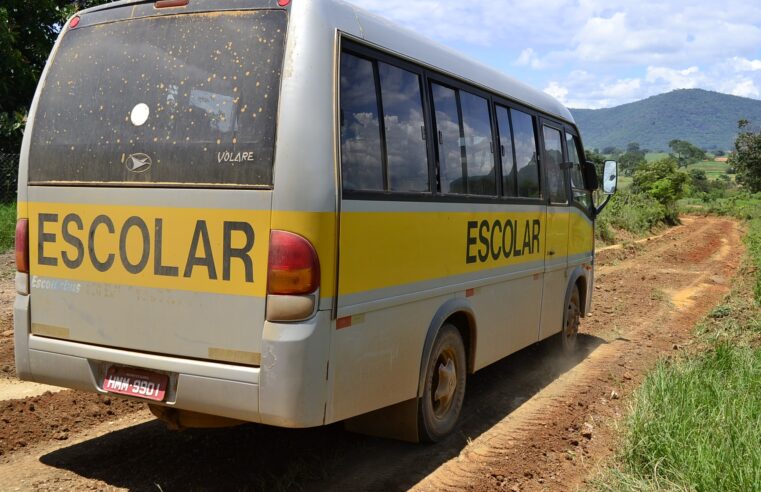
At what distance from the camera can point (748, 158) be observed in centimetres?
5975

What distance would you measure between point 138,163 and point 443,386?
2.72m

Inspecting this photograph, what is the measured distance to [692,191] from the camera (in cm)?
8025

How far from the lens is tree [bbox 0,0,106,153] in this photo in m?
16.1

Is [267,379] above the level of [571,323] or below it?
above

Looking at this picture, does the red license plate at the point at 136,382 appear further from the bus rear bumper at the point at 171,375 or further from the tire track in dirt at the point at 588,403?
the tire track in dirt at the point at 588,403

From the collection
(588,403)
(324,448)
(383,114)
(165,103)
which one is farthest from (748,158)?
(165,103)

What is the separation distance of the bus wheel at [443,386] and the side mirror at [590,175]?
4063mm

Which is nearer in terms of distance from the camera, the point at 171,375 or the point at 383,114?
the point at 171,375

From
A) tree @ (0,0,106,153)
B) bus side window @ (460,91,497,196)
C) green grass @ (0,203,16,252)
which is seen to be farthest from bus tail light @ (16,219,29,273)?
tree @ (0,0,106,153)

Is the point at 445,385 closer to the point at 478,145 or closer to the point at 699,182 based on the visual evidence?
the point at 478,145

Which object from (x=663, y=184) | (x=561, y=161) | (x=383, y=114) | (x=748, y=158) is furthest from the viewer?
(x=748, y=158)

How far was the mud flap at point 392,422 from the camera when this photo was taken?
16.8 feet

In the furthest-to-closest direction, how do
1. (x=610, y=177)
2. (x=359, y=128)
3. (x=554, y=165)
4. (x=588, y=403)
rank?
(x=610, y=177), (x=554, y=165), (x=588, y=403), (x=359, y=128)

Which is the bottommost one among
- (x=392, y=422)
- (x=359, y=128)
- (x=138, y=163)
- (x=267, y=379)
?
(x=392, y=422)
